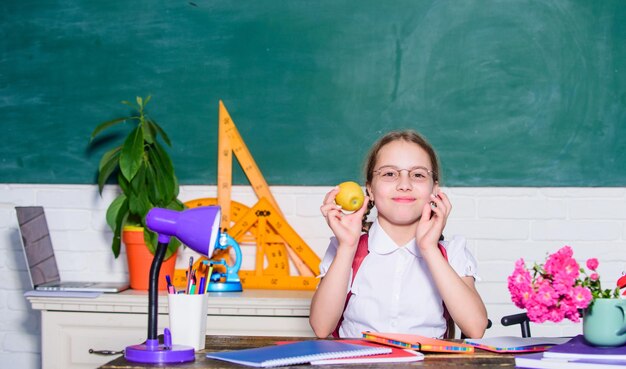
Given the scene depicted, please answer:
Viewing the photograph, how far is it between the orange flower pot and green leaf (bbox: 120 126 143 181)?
190 millimetres

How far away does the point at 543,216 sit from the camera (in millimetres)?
2764

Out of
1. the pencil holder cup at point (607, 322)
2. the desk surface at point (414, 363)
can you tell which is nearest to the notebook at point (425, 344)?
the desk surface at point (414, 363)

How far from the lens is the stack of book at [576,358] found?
4.20 ft

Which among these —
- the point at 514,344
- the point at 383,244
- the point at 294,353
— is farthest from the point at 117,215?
the point at 514,344

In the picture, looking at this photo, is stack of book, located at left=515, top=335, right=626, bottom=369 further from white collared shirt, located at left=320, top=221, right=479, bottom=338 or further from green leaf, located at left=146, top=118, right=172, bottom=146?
green leaf, located at left=146, top=118, right=172, bottom=146

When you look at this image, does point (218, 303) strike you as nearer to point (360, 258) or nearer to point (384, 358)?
point (360, 258)

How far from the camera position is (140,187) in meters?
2.63

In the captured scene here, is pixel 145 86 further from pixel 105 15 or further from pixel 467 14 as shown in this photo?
pixel 467 14

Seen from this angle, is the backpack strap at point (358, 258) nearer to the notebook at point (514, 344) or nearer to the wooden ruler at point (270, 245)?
the notebook at point (514, 344)

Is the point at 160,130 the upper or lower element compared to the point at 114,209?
upper

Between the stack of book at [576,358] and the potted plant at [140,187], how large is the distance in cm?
149

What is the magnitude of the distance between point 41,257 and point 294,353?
5.50 feet

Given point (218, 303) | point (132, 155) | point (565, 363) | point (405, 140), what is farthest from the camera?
point (132, 155)

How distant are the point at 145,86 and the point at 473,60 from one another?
3.83ft
